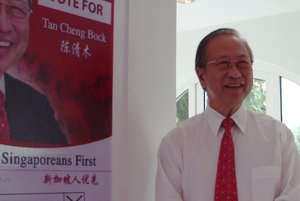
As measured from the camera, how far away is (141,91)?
5.67 ft

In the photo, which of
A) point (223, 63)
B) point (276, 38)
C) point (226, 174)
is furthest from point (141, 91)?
point (276, 38)

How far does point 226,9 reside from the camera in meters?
4.35

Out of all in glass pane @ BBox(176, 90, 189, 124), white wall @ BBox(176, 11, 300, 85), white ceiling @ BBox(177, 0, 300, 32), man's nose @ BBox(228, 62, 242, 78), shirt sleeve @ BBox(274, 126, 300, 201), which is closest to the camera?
shirt sleeve @ BBox(274, 126, 300, 201)

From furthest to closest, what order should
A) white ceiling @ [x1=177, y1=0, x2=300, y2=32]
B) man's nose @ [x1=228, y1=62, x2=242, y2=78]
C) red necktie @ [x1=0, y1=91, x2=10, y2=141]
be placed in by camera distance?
white ceiling @ [x1=177, y1=0, x2=300, y2=32], man's nose @ [x1=228, y1=62, x2=242, y2=78], red necktie @ [x1=0, y1=91, x2=10, y2=141]

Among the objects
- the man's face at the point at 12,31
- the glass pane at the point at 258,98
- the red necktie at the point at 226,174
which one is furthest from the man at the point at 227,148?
the glass pane at the point at 258,98

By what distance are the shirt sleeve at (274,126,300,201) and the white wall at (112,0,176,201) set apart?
464 millimetres

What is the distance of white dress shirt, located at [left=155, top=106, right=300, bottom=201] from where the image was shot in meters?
1.57

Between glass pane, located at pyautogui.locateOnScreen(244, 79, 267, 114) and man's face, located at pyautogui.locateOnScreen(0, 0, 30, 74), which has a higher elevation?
glass pane, located at pyautogui.locateOnScreen(244, 79, 267, 114)

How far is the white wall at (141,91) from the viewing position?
1642 mm

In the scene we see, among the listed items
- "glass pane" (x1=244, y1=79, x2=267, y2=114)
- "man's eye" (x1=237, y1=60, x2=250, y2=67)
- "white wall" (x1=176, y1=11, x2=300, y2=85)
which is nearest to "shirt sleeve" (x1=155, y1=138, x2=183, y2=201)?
"man's eye" (x1=237, y1=60, x2=250, y2=67)

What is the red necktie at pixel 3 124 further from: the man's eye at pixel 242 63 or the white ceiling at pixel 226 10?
the white ceiling at pixel 226 10

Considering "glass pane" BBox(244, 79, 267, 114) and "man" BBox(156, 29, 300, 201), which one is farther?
"glass pane" BBox(244, 79, 267, 114)

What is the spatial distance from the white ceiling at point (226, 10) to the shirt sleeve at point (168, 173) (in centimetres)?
269

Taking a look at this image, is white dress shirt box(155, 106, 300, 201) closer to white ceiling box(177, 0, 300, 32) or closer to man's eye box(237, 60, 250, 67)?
man's eye box(237, 60, 250, 67)
